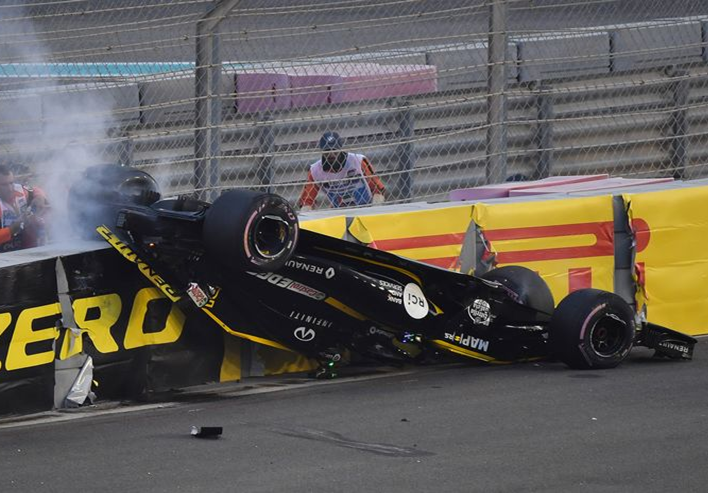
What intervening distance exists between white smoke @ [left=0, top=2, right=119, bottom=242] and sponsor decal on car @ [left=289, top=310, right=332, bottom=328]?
1.44 m

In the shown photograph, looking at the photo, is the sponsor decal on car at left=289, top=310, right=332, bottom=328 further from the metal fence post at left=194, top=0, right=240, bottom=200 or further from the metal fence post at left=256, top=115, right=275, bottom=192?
the metal fence post at left=256, top=115, right=275, bottom=192

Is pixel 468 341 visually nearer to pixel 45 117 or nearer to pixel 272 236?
pixel 272 236

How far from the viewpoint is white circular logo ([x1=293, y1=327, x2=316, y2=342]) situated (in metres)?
7.57

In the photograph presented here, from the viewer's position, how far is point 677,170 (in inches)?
468

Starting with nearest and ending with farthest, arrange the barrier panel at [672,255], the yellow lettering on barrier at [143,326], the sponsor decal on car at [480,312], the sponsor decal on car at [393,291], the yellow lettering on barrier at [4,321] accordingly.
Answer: the yellow lettering on barrier at [4,321]
the yellow lettering on barrier at [143,326]
the sponsor decal on car at [393,291]
the sponsor decal on car at [480,312]
the barrier panel at [672,255]

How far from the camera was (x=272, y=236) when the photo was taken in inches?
278

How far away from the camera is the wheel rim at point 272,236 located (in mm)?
6996

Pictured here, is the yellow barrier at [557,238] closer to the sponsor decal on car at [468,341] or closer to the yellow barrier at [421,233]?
the yellow barrier at [421,233]

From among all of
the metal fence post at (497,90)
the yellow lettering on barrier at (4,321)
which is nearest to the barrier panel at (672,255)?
the metal fence post at (497,90)

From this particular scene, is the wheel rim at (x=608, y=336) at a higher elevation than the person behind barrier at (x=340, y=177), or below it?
below

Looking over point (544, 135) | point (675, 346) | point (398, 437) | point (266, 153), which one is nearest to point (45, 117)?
point (266, 153)

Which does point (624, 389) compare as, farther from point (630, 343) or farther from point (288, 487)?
Answer: point (288, 487)

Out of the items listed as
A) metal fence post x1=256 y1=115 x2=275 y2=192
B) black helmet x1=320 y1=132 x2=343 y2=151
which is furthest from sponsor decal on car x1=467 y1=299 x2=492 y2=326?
black helmet x1=320 y1=132 x2=343 y2=151

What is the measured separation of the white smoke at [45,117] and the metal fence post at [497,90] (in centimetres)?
292
